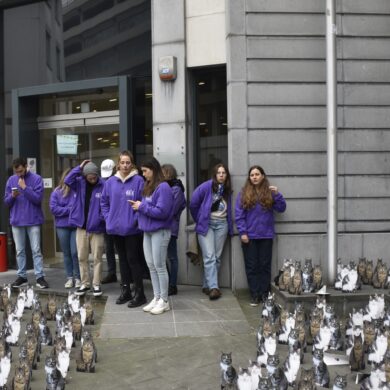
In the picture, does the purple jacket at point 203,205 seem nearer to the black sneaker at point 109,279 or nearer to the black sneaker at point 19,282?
the black sneaker at point 109,279

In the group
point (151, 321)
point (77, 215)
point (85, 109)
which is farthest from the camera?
point (85, 109)

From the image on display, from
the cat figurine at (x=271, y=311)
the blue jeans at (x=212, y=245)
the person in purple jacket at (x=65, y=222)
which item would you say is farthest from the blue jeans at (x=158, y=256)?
the person in purple jacket at (x=65, y=222)

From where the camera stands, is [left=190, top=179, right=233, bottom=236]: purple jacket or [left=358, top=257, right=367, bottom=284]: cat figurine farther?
[left=190, top=179, right=233, bottom=236]: purple jacket

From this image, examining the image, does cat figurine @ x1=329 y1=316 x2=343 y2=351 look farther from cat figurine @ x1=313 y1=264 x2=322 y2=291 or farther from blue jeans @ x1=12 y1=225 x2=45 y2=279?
blue jeans @ x1=12 y1=225 x2=45 y2=279

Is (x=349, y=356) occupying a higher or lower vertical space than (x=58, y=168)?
lower

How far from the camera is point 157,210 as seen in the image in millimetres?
6359

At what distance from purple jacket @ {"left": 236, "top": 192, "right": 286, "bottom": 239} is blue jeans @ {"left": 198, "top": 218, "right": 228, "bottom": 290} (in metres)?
0.31

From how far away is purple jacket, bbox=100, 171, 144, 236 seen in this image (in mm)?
6770

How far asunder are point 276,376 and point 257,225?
335 centimetres

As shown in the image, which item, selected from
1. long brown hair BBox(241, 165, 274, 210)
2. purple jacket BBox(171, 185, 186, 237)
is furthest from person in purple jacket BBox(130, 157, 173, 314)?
long brown hair BBox(241, 165, 274, 210)

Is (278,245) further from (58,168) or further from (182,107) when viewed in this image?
(58,168)

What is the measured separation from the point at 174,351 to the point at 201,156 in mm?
3866

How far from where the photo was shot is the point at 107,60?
948 centimetres

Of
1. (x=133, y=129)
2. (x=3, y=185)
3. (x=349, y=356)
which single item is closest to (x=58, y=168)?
(x=3, y=185)
